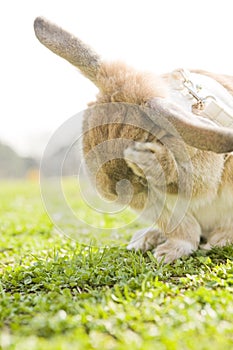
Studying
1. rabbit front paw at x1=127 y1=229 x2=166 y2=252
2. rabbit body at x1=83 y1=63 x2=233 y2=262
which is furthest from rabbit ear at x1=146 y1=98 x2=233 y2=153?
rabbit front paw at x1=127 y1=229 x2=166 y2=252

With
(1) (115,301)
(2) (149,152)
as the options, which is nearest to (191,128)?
(2) (149,152)

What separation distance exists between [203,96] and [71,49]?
93cm

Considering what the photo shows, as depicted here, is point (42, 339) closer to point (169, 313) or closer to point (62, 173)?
point (169, 313)

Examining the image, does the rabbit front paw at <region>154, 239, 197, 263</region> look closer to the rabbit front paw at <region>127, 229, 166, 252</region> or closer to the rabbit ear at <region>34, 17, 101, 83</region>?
the rabbit front paw at <region>127, 229, 166, 252</region>

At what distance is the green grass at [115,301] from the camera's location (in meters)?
2.20

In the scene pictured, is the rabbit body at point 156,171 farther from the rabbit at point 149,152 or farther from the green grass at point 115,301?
the green grass at point 115,301

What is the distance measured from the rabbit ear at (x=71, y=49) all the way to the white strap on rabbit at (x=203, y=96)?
0.57 metres

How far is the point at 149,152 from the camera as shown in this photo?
3.18 meters

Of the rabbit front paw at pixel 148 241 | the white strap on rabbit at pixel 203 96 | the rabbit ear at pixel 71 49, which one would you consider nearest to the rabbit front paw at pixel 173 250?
the rabbit front paw at pixel 148 241

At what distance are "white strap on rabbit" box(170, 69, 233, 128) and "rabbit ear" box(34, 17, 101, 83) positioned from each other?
22.5 inches

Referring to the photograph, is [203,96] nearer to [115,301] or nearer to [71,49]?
[71,49]

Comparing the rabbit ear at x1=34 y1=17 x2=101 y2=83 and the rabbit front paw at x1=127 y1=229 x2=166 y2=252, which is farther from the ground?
the rabbit ear at x1=34 y1=17 x2=101 y2=83

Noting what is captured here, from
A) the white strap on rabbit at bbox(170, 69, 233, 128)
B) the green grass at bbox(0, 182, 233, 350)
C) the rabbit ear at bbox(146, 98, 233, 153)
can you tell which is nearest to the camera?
the green grass at bbox(0, 182, 233, 350)

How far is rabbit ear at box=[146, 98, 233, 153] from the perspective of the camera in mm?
2719
